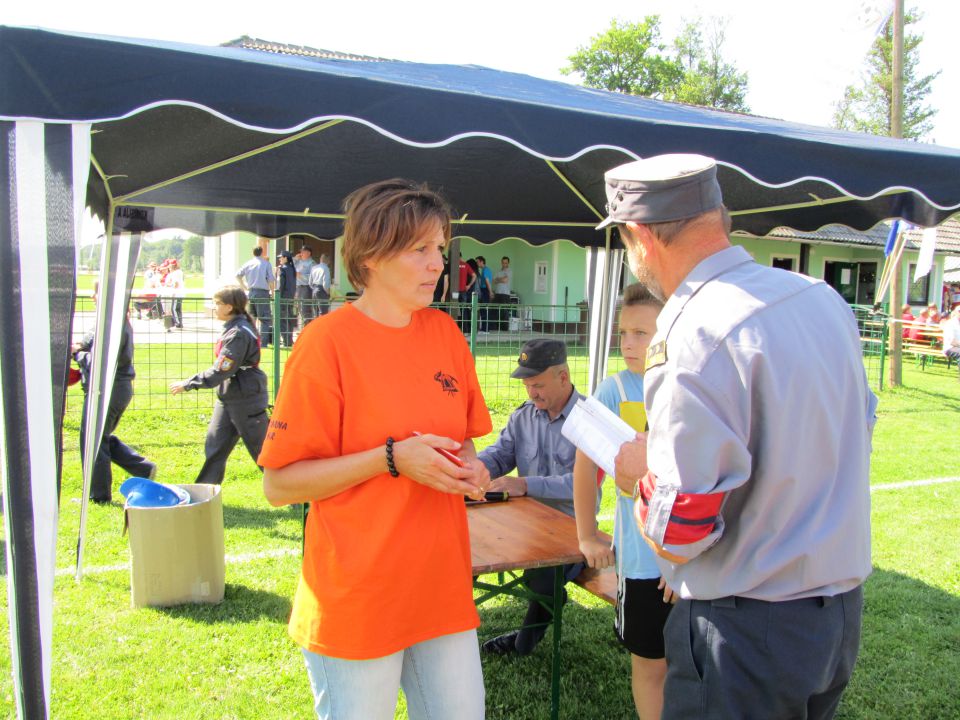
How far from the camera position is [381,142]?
445 centimetres

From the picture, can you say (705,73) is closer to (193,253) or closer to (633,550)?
(193,253)

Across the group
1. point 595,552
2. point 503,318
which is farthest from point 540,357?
point 503,318

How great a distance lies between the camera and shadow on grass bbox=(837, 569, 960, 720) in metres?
3.42

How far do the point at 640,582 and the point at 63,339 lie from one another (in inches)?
72.6

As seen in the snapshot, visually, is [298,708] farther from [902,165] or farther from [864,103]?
[864,103]

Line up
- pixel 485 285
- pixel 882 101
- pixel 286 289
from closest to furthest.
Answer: pixel 286 289 → pixel 485 285 → pixel 882 101

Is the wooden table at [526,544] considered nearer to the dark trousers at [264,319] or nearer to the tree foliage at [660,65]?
the dark trousers at [264,319]

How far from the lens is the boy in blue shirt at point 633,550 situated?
2416 mm

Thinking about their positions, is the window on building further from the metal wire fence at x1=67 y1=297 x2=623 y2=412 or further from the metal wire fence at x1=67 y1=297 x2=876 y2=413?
the metal wire fence at x1=67 y1=297 x2=623 y2=412

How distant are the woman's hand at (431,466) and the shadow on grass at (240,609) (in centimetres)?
264

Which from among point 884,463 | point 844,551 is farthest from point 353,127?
point 884,463

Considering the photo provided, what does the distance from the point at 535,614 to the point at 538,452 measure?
784 millimetres

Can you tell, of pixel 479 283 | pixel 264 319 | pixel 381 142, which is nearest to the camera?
pixel 381 142

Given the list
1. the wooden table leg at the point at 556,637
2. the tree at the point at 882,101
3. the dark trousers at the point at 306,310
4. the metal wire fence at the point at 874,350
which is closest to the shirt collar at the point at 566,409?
the wooden table leg at the point at 556,637
